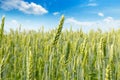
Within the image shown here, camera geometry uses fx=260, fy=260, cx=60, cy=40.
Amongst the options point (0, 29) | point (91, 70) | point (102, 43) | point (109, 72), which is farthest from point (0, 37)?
point (91, 70)

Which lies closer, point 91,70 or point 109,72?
point 109,72

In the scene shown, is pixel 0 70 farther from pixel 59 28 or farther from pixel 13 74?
pixel 13 74

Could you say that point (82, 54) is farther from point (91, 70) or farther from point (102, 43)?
point (91, 70)

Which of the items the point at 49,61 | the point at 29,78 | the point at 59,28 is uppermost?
the point at 59,28

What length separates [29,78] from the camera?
0.97 m

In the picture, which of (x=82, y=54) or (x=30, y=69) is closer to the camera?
(x=30, y=69)

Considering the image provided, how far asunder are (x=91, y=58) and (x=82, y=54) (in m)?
1.29

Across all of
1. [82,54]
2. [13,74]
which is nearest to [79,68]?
[82,54]

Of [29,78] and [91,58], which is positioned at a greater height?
[91,58]

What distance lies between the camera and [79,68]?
167cm

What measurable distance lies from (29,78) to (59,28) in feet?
1.79

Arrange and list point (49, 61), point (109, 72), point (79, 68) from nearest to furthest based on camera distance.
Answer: point (109, 72), point (79, 68), point (49, 61)

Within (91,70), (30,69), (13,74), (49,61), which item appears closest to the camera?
(30,69)

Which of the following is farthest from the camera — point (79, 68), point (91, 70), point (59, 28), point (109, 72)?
point (91, 70)
